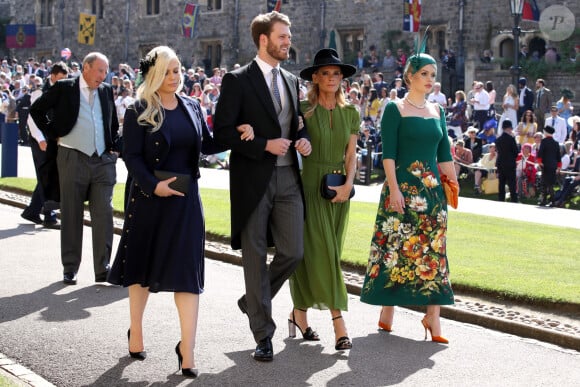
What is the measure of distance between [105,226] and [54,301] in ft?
3.31

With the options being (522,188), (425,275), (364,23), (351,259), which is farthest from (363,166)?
(364,23)

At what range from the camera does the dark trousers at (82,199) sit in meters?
9.12

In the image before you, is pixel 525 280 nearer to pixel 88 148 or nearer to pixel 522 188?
pixel 88 148

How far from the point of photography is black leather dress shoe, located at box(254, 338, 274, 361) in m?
6.41

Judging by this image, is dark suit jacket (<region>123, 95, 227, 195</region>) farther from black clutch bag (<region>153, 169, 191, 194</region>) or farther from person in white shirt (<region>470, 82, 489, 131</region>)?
person in white shirt (<region>470, 82, 489, 131</region>)

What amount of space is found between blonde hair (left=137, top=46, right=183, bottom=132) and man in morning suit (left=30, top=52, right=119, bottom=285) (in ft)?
10.1

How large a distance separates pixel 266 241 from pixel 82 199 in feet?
10.2

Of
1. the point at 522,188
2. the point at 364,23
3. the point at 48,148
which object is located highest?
the point at 364,23

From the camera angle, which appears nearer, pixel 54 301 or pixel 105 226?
pixel 54 301

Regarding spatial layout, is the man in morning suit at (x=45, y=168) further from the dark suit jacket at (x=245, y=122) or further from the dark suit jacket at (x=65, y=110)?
the dark suit jacket at (x=245, y=122)

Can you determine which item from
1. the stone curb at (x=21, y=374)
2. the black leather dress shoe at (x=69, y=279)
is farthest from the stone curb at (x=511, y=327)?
the stone curb at (x=21, y=374)

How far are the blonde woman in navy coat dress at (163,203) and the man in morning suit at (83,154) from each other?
2896 millimetres

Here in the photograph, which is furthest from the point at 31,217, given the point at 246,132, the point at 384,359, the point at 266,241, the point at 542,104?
the point at 542,104

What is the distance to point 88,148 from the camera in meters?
9.21
